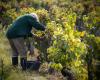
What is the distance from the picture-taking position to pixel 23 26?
861 centimetres

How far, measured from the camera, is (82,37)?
995 centimetres

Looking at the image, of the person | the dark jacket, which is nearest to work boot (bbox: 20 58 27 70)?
the person

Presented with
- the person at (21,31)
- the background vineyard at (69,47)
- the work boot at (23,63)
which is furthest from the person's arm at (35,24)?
the work boot at (23,63)

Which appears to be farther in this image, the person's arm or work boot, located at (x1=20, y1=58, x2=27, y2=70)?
work boot, located at (x1=20, y1=58, x2=27, y2=70)

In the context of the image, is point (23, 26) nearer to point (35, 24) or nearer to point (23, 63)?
point (35, 24)

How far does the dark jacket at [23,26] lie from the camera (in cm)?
847

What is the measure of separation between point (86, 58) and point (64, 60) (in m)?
1.19

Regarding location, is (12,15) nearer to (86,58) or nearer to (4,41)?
(4,41)

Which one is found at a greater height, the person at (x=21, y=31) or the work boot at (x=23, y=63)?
the person at (x=21, y=31)

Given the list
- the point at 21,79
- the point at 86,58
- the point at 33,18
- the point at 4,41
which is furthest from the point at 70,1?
the point at 21,79

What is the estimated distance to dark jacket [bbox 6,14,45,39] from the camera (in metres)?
8.47

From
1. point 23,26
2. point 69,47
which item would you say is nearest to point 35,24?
point 23,26

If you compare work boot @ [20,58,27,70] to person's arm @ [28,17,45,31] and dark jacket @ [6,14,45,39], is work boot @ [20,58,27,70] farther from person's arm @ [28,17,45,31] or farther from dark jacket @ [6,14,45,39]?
person's arm @ [28,17,45,31]

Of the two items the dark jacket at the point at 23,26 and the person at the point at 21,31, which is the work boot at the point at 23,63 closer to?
the person at the point at 21,31
